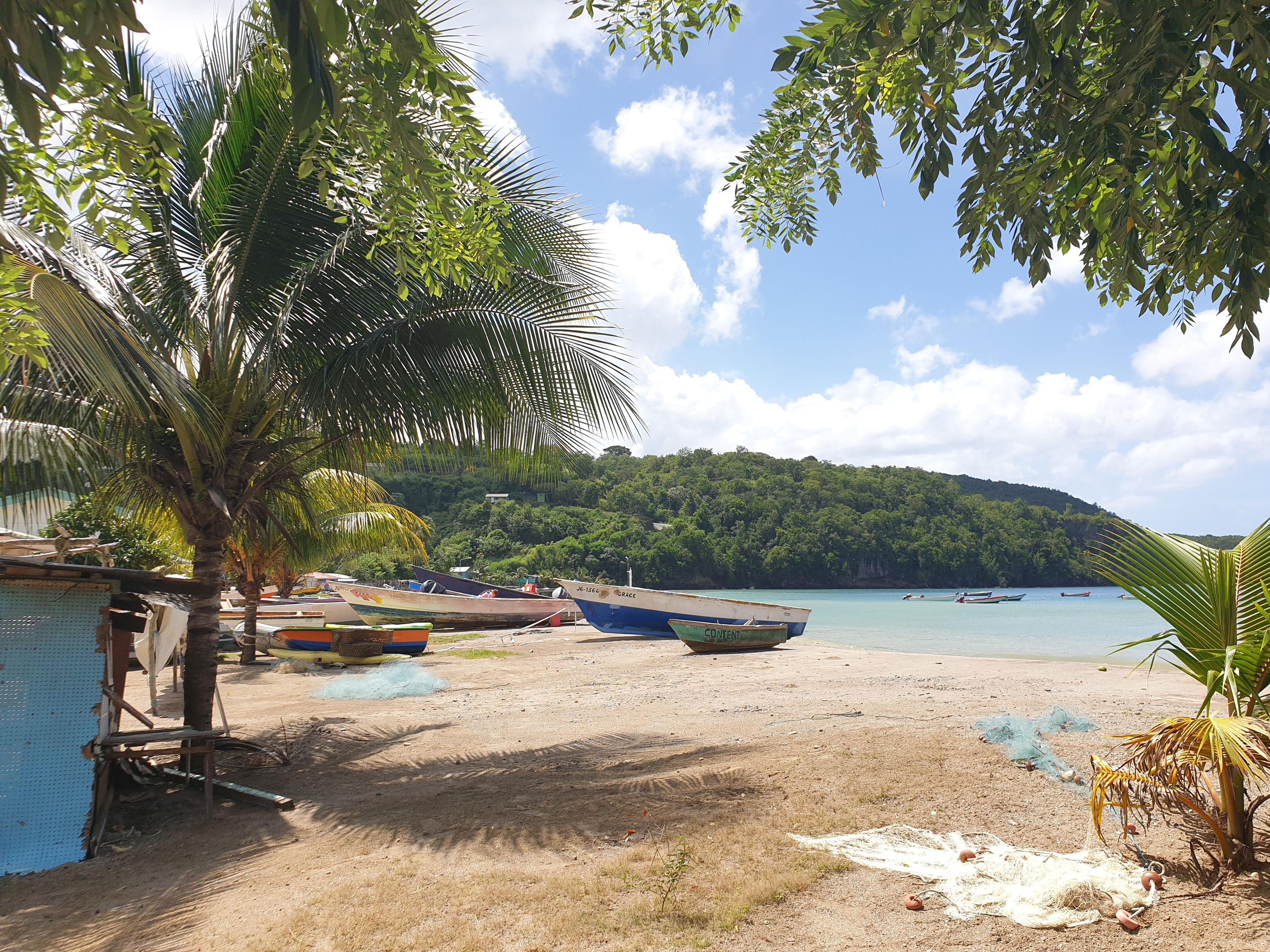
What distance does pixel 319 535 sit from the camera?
15305 millimetres

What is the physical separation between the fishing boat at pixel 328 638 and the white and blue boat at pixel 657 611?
20.9 feet

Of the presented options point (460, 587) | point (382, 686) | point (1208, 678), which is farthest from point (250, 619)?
point (460, 587)

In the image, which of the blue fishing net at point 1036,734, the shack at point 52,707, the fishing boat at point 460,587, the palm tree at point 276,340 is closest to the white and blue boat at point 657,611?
the fishing boat at point 460,587

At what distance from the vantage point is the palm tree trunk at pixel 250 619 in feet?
55.4

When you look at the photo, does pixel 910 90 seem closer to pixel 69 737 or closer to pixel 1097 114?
pixel 1097 114

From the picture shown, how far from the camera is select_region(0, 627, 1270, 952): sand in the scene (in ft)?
11.4

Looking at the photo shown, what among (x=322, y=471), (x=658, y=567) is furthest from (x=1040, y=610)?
(x=322, y=471)

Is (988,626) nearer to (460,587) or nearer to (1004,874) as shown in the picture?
(460,587)

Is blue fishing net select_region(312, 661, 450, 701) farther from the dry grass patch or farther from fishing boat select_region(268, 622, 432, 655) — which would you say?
the dry grass patch

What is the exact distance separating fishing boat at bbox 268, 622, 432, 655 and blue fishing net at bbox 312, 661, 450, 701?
3.19 m

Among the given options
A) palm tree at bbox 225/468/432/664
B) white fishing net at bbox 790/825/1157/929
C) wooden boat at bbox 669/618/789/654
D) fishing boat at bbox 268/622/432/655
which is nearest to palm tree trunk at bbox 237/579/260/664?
palm tree at bbox 225/468/432/664

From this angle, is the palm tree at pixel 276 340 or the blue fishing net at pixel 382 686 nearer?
the palm tree at pixel 276 340

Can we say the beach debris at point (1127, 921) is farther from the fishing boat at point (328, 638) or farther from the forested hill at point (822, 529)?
the forested hill at point (822, 529)

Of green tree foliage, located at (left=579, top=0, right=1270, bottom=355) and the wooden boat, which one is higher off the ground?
green tree foliage, located at (left=579, top=0, right=1270, bottom=355)
